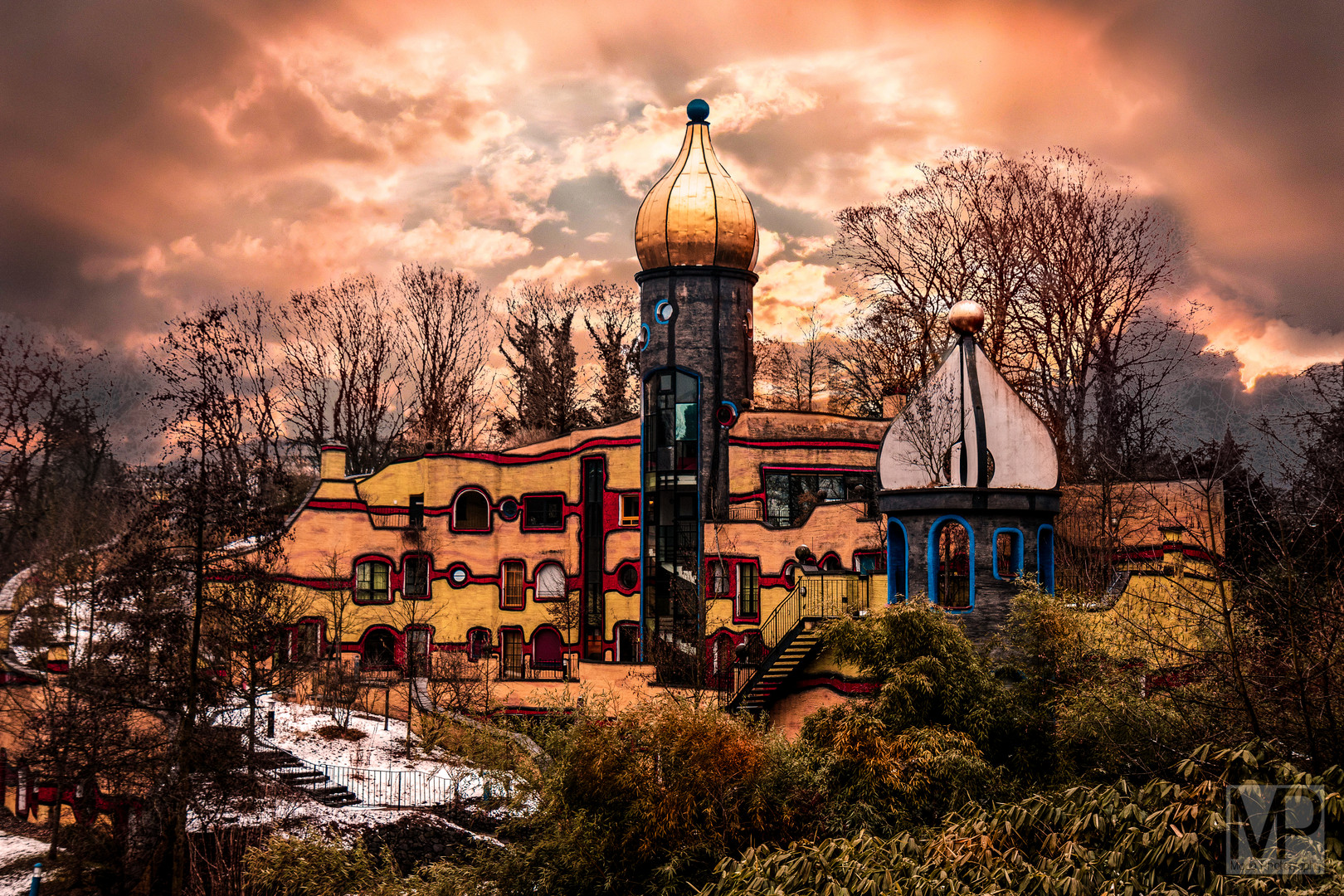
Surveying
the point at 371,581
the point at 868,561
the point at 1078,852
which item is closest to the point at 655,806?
the point at 1078,852

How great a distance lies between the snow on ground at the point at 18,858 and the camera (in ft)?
65.1

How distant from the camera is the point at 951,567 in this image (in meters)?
24.5

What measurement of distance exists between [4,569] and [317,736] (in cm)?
1346

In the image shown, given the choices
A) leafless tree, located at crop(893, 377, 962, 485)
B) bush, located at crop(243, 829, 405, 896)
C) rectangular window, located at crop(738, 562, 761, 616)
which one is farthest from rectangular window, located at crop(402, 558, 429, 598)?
leafless tree, located at crop(893, 377, 962, 485)

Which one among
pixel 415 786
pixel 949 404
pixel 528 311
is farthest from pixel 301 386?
pixel 949 404

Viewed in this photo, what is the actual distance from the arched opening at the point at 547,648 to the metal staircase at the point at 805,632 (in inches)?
549

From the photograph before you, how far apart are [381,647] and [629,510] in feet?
29.9

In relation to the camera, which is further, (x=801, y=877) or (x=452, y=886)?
(x=452, y=886)

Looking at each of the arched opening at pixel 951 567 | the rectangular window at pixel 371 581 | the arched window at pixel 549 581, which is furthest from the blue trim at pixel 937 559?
the rectangular window at pixel 371 581

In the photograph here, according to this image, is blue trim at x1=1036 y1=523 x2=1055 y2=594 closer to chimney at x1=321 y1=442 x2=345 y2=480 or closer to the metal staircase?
the metal staircase

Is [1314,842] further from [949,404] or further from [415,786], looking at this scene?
[415,786]

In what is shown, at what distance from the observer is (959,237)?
33656 mm

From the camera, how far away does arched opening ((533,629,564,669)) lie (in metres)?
34.4

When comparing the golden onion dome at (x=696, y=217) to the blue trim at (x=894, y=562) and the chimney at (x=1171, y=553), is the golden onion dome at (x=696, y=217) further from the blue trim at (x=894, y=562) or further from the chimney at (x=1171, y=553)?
the chimney at (x=1171, y=553)
